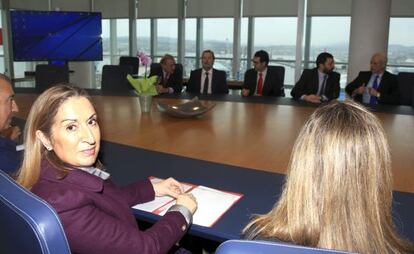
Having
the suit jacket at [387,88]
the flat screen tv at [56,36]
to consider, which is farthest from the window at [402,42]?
the flat screen tv at [56,36]

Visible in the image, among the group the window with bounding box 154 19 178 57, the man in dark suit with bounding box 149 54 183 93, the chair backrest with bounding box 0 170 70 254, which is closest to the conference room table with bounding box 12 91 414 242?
the chair backrest with bounding box 0 170 70 254

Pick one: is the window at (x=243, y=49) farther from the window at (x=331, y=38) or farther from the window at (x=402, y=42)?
the window at (x=402, y=42)

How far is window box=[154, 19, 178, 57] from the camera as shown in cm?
915

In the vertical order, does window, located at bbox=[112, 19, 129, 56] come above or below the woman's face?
above

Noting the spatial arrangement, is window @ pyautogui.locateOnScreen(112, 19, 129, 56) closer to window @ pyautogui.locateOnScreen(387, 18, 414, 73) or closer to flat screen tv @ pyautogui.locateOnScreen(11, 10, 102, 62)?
flat screen tv @ pyautogui.locateOnScreen(11, 10, 102, 62)

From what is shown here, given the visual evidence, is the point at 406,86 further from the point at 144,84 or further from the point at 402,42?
the point at 144,84

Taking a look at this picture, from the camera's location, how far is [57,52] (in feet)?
23.5

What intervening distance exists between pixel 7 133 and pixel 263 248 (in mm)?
2010

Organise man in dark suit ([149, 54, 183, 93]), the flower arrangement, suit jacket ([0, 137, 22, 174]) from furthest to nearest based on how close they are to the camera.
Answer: man in dark suit ([149, 54, 183, 93])
the flower arrangement
suit jacket ([0, 137, 22, 174])

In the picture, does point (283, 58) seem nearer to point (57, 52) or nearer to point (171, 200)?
point (57, 52)

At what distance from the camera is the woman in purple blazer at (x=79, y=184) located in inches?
44.6

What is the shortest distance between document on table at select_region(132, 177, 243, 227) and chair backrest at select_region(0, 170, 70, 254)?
60 centimetres

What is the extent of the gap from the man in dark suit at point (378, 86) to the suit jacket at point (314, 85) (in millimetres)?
254

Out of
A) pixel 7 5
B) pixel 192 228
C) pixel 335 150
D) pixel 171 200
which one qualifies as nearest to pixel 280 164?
pixel 171 200
